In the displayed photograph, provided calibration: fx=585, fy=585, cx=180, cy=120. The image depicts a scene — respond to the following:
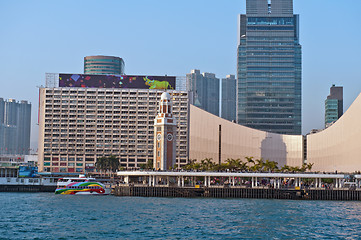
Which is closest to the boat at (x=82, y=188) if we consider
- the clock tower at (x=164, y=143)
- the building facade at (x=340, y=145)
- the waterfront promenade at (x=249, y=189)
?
the waterfront promenade at (x=249, y=189)

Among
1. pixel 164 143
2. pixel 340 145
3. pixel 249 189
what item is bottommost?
pixel 249 189

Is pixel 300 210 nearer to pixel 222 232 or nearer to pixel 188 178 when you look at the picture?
pixel 222 232

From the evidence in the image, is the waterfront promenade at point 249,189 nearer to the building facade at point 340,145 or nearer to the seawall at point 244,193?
the seawall at point 244,193

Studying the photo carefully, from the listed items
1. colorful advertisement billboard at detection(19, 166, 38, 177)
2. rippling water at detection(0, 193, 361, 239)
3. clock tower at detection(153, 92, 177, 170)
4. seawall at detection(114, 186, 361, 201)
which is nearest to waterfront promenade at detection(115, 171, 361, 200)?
seawall at detection(114, 186, 361, 201)

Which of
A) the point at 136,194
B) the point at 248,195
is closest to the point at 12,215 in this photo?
the point at 136,194

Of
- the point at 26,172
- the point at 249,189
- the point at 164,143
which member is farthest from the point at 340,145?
the point at 26,172

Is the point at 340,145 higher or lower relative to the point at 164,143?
higher

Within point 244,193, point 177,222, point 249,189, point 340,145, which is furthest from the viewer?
point 340,145

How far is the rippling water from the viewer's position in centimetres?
6456

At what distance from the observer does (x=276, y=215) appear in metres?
86.4

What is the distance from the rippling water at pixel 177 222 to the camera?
64562 mm

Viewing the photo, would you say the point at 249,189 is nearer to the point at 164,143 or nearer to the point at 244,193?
the point at 244,193

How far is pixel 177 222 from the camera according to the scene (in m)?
75.4

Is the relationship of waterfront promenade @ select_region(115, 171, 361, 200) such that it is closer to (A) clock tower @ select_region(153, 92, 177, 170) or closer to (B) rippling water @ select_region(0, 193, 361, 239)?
(A) clock tower @ select_region(153, 92, 177, 170)
